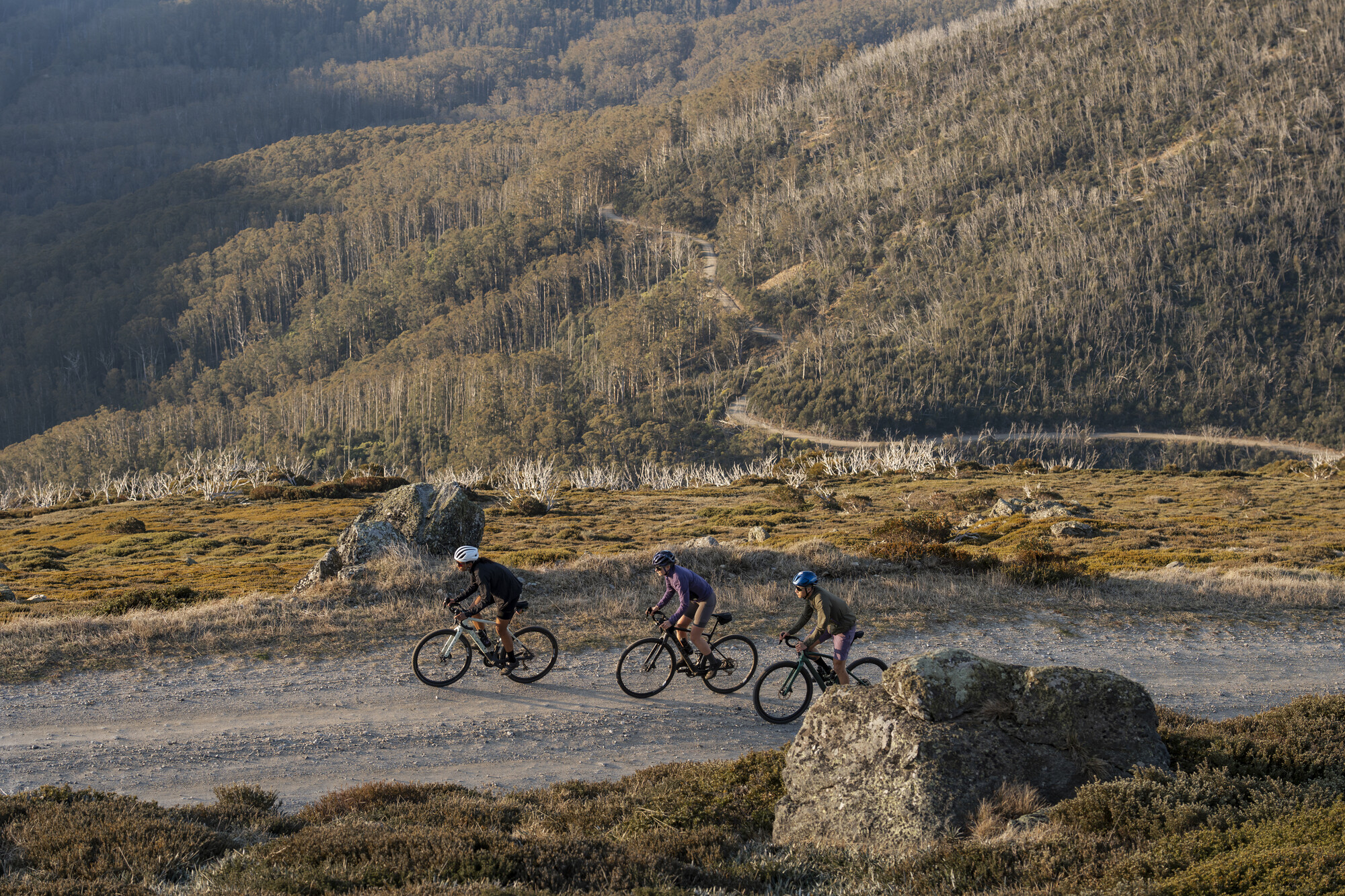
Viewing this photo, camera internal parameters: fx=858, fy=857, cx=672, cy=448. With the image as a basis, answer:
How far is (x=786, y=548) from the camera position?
861 inches

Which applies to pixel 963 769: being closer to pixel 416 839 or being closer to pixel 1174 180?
pixel 416 839

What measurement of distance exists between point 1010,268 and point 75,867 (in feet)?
510

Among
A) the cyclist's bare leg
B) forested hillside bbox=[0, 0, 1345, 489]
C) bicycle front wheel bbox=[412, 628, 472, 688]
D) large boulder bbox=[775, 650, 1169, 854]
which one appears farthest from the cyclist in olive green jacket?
forested hillside bbox=[0, 0, 1345, 489]

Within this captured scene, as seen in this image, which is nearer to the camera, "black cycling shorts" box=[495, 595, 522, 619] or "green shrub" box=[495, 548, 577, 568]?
A: "black cycling shorts" box=[495, 595, 522, 619]

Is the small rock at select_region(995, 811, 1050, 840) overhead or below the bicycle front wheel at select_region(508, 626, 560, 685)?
below

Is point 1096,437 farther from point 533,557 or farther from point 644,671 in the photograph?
point 644,671

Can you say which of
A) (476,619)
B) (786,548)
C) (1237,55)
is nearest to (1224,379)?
(1237,55)

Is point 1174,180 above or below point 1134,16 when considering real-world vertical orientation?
below

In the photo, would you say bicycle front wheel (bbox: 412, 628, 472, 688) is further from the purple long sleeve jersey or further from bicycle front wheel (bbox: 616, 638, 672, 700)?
the purple long sleeve jersey

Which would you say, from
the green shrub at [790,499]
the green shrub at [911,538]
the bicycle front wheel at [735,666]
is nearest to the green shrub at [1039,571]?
the green shrub at [911,538]

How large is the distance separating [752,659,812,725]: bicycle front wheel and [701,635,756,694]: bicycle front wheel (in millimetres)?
637

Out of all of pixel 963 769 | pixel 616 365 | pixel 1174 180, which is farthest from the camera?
pixel 616 365

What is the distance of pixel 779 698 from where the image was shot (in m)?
12.3

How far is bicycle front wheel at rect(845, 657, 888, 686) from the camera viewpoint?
38.7ft
